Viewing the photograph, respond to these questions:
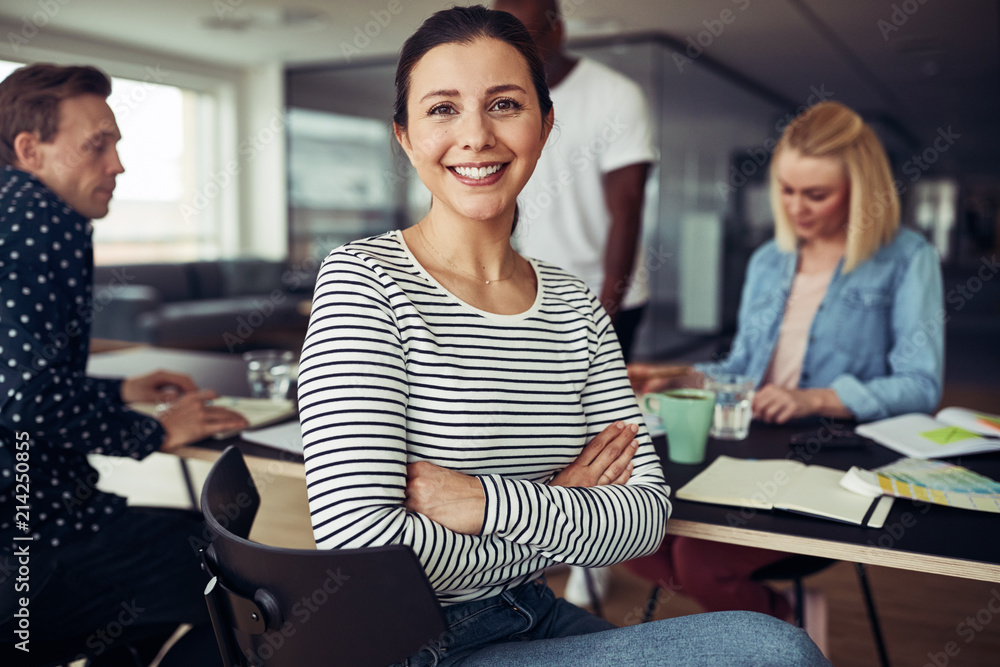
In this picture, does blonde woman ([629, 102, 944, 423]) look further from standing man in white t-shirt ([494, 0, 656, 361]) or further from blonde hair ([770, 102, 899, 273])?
standing man in white t-shirt ([494, 0, 656, 361])

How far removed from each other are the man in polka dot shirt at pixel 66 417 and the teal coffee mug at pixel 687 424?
825 mm

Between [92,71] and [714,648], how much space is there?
1437 millimetres

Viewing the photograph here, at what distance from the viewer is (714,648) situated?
3.02ft

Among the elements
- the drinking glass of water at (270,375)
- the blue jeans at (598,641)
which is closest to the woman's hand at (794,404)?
the blue jeans at (598,641)

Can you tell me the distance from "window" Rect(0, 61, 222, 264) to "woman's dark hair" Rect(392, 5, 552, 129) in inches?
277

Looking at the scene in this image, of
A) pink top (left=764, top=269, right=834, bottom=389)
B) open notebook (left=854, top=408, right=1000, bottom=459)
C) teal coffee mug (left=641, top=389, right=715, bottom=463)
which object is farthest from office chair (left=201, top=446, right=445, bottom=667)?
pink top (left=764, top=269, right=834, bottom=389)

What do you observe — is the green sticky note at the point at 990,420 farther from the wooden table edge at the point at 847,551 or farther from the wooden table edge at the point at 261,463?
the wooden table edge at the point at 261,463

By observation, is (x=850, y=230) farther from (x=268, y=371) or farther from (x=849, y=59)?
Result: (x=849, y=59)

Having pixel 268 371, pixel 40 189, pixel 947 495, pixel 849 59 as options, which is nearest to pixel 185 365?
pixel 268 371

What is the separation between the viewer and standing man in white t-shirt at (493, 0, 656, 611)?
93.0 inches

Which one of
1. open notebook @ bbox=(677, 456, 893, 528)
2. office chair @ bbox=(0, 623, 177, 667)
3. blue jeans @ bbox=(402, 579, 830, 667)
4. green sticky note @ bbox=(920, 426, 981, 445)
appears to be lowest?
office chair @ bbox=(0, 623, 177, 667)

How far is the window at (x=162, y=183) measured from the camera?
770cm

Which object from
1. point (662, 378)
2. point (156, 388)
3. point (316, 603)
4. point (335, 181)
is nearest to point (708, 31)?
point (335, 181)

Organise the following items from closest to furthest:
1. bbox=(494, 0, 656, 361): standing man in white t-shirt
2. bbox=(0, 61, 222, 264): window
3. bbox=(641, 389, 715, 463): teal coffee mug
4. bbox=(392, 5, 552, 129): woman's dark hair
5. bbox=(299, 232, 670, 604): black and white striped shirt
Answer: bbox=(299, 232, 670, 604): black and white striped shirt → bbox=(392, 5, 552, 129): woman's dark hair → bbox=(641, 389, 715, 463): teal coffee mug → bbox=(494, 0, 656, 361): standing man in white t-shirt → bbox=(0, 61, 222, 264): window
